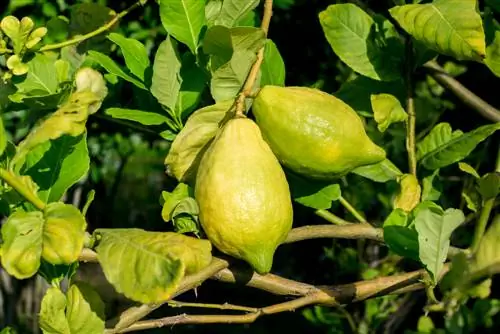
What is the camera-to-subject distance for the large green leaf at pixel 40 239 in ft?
2.51

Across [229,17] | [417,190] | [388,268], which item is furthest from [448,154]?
[388,268]

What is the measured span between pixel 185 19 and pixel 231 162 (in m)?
0.28

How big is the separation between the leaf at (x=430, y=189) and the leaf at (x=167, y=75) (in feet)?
1.19

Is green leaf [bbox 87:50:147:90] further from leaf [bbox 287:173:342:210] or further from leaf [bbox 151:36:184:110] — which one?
leaf [bbox 287:173:342:210]

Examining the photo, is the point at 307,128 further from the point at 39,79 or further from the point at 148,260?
the point at 39,79

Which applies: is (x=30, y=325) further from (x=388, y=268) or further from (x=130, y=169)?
(x=130, y=169)

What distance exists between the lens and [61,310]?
844 mm

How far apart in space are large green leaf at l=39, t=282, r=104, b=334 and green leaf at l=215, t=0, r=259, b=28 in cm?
38

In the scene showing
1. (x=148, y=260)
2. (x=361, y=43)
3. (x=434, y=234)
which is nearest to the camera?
(x=148, y=260)

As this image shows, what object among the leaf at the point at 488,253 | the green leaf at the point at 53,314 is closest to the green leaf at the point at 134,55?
the green leaf at the point at 53,314

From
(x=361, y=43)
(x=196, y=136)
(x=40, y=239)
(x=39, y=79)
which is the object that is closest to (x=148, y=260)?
(x=40, y=239)

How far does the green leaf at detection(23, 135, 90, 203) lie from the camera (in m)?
0.92

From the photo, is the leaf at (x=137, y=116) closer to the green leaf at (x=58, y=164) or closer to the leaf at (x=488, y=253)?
the green leaf at (x=58, y=164)

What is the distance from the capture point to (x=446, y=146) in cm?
111
